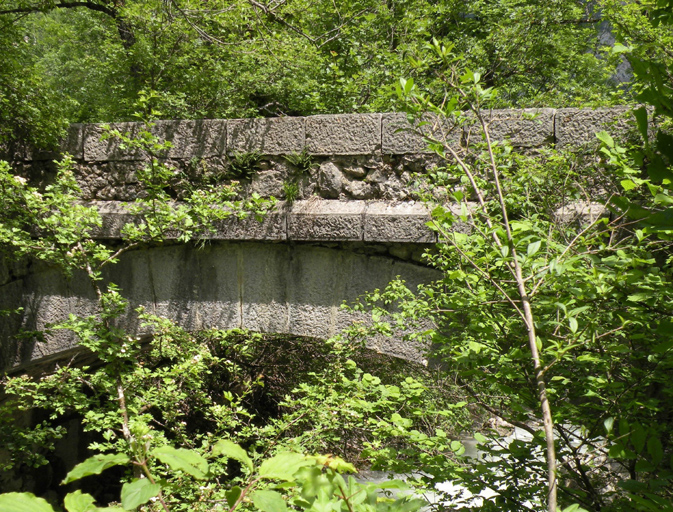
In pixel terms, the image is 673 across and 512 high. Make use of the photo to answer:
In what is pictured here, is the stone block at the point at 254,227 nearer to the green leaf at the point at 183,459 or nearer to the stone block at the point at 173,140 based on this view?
the stone block at the point at 173,140

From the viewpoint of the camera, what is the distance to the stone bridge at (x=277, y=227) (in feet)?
10.5

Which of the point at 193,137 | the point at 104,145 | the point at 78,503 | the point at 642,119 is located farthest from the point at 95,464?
the point at 104,145

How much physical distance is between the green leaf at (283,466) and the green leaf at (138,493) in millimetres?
153

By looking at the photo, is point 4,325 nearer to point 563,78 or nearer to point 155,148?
point 155,148

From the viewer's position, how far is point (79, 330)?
124 inches

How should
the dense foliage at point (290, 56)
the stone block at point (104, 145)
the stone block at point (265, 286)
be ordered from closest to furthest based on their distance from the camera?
1. the stone block at point (265, 286)
2. the stone block at point (104, 145)
3. the dense foliage at point (290, 56)

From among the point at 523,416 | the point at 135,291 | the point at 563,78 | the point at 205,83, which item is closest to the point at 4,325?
the point at 135,291

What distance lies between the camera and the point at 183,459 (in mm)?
826

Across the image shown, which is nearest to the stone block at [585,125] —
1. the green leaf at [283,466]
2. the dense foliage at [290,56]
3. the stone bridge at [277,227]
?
the stone bridge at [277,227]

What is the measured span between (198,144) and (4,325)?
191cm

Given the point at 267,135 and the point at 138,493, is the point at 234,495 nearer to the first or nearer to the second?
the point at 138,493

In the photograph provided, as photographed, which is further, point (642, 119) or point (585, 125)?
point (585, 125)

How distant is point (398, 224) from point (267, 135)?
3.38ft

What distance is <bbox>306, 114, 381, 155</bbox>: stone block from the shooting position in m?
3.28
